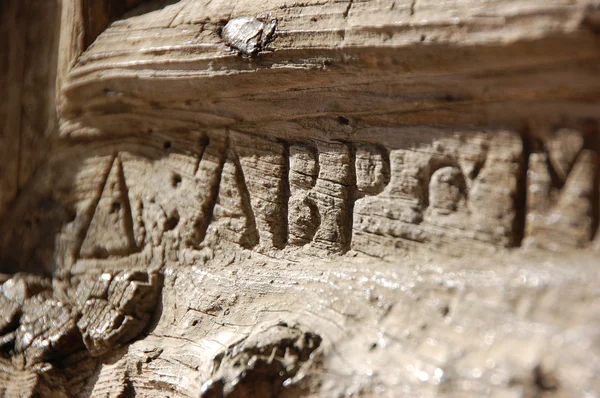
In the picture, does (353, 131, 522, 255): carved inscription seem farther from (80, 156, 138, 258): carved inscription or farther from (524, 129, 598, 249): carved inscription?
(80, 156, 138, 258): carved inscription

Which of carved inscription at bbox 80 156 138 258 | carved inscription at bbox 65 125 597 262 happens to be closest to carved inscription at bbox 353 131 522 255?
carved inscription at bbox 65 125 597 262

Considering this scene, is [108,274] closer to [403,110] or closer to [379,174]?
[379,174]

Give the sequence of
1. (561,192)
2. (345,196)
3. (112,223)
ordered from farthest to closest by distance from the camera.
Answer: (112,223) < (345,196) < (561,192)

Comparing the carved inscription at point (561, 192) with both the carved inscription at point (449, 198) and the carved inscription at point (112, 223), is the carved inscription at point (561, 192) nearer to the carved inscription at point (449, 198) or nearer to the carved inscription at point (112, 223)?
the carved inscription at point (449, 198)

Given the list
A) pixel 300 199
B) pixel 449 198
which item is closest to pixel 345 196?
pixel 300 199

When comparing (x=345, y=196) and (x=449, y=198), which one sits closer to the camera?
(x=449, y=198)

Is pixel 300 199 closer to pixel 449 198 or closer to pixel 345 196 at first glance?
pixel 345 196

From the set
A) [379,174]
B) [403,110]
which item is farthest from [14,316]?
[403,110]

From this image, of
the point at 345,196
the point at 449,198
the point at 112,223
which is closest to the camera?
the point at 449,198

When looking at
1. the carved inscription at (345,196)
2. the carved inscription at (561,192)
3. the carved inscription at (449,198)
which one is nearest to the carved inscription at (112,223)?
the carved inscription at (345,196)
